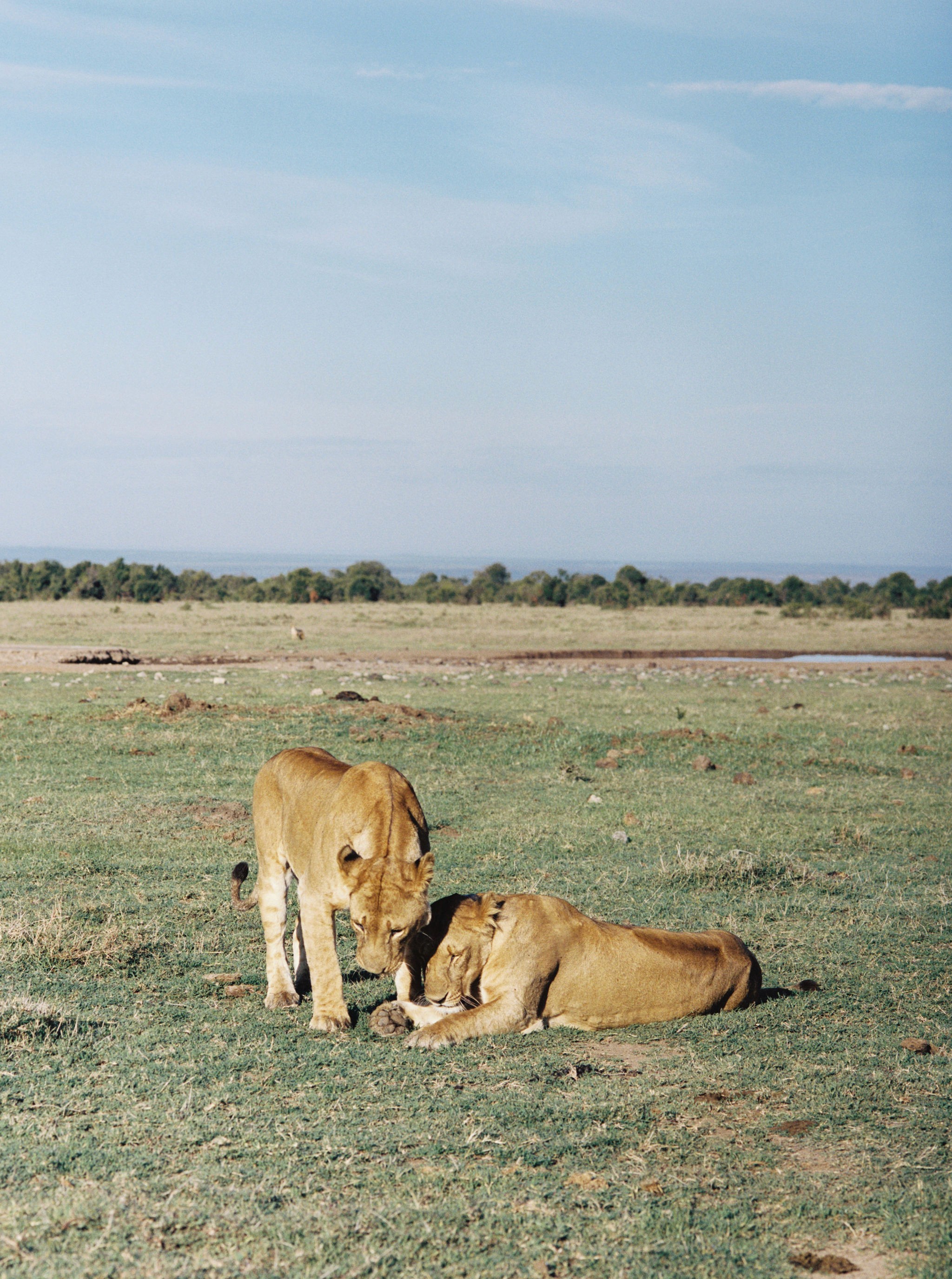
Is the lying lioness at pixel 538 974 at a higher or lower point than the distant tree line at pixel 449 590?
lower

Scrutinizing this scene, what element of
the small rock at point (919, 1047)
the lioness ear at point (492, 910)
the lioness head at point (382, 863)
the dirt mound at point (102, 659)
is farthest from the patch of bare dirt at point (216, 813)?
the dirt mound at point (102, 659)

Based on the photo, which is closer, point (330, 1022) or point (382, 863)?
point (382, 863)

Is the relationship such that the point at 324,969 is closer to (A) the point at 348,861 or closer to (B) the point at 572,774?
(A) the point at 348,861

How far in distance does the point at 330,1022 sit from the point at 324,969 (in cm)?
29

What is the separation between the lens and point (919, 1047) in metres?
6.66

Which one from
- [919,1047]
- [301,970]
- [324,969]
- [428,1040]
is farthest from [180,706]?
[919,1047]

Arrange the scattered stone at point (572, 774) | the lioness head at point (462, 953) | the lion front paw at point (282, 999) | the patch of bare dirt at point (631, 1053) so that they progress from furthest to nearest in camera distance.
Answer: the scattered stone at point (572, 774) → the lion front paw at point (282, 999) → the lioness head at point (462, 953) → the patch of bare dirt at point (631, 1053)

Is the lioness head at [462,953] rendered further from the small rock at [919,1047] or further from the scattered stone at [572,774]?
the scattered stone at [572,774]

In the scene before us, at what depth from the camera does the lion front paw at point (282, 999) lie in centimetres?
717

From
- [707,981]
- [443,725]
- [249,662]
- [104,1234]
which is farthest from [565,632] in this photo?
[104,1234]

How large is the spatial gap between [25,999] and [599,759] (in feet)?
36.2

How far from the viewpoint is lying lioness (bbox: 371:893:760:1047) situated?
6.73 metres

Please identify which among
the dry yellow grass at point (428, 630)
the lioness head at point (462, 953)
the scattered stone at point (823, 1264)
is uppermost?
the dry yellow grass at point (428, 630)

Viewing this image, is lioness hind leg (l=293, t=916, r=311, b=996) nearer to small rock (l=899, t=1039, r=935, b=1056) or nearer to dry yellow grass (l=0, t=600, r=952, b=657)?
small rock (l=899, t=1039, r=935, b=1056)
